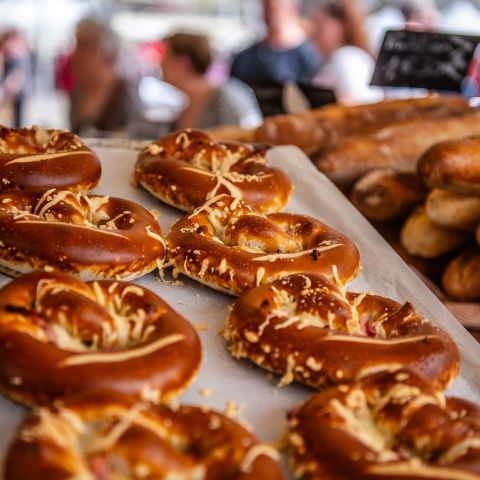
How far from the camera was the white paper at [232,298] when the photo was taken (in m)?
1.51

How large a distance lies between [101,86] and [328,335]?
4220 millimetres

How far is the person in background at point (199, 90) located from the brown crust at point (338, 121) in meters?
1.75

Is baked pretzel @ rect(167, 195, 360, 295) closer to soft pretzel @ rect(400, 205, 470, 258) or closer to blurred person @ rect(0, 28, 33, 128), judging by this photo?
soft pretzel @ rect(400, 205, 470, 258)

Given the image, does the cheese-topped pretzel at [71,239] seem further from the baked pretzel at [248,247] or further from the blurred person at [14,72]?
the blurred person at [14,72]

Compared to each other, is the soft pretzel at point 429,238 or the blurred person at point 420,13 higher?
the soft pretzel at point 429,238

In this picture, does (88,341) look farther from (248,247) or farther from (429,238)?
(429,238)

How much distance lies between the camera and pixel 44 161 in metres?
2.18

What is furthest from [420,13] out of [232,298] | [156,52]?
[232,298]

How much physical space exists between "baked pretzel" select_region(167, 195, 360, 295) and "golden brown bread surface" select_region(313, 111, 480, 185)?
728 millimetres

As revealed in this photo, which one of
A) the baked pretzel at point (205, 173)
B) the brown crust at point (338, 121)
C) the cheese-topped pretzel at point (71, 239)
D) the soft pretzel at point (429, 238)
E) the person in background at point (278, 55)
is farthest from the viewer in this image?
the person in background at point (278, 55)

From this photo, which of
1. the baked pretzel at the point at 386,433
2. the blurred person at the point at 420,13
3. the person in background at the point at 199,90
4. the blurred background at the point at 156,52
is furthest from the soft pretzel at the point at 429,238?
the blurred person at the point at 420,13

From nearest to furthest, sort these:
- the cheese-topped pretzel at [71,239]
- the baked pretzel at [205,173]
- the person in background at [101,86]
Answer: the cheese-topped pretzel at [71,239], the baked pretzel at [205,173], the person in background at [101,86]

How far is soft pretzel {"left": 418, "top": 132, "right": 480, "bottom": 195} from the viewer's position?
2434mm

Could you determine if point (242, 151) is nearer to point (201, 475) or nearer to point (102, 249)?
point (102, 249)
